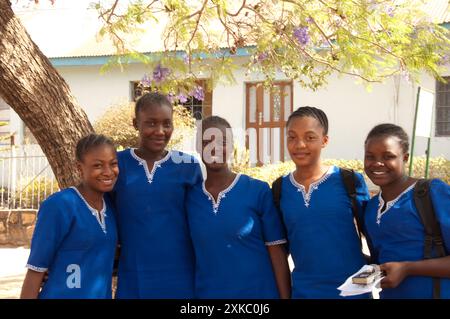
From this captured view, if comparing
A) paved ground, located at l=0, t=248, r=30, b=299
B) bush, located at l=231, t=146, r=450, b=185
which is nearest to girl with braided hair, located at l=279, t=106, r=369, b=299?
paved ground, located at l=0, t=248, r=30, b=299

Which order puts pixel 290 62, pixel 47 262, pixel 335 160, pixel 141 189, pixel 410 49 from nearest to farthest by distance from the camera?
pixel 47 262, pixel 141 189, pixel 410 49, pixel 290 62, pixel 335 160

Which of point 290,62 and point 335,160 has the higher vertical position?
point 290,62

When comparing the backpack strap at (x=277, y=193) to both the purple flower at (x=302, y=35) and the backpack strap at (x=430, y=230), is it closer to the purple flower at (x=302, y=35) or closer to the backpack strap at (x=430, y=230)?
the backpack strap at (x=430, y=230)

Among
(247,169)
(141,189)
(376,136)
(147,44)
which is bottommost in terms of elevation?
(247,169)

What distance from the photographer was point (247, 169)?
10.9 meters

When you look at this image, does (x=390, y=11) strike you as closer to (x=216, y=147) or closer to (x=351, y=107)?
(x=216, y=147)

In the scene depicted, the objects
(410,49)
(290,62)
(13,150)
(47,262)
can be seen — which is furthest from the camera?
(13,150)

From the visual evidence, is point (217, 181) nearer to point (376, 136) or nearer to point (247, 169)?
point (376, 136)

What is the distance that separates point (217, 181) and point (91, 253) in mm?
706

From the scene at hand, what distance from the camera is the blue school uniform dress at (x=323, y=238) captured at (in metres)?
2.71

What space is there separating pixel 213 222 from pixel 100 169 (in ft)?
1.98

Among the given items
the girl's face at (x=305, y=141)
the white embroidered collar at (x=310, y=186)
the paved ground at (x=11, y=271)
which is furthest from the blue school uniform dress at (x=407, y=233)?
the paved ground at (x=11, y=271)

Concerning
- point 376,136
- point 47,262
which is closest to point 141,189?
point 47,262

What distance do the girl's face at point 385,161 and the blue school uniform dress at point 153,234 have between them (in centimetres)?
89
